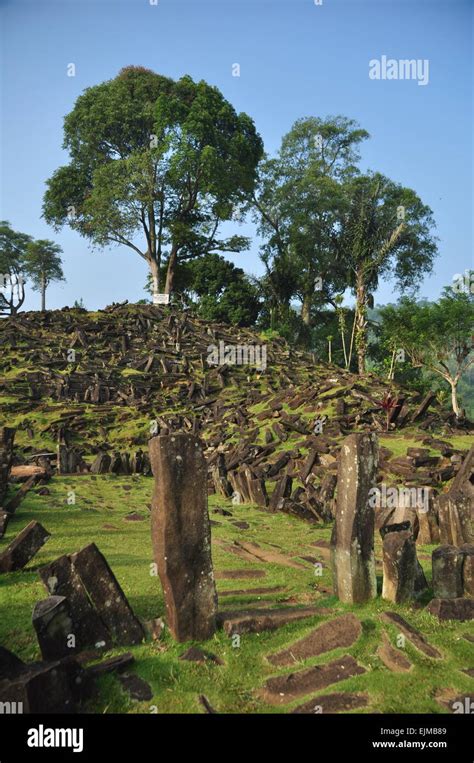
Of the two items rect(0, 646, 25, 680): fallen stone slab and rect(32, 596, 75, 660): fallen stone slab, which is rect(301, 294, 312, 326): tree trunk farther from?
rect(0, 646, 25, 680): fallen stone slab

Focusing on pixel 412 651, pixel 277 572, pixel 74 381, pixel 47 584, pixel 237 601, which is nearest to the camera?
pixel 412 651

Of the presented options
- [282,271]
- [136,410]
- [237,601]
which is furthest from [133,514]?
[282,271]

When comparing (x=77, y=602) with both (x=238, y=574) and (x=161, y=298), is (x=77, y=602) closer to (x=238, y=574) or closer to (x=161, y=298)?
(x=238, y=574)

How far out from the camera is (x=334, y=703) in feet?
15.5

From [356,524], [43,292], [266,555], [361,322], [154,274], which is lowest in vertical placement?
[266,555]

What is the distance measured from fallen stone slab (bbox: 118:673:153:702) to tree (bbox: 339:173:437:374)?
40003 mm

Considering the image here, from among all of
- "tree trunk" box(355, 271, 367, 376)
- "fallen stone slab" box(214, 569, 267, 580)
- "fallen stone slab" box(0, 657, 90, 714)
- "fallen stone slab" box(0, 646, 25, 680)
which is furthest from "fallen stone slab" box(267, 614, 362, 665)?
"tree trunk" box(355, 271, 367, 376)

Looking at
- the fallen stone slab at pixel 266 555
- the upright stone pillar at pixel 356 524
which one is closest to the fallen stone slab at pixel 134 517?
the fallen stone slab at pixel 266 555

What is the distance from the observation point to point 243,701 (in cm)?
477

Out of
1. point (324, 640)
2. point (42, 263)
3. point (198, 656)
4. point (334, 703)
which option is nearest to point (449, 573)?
point (324, 640)

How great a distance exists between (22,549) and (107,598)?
2.16 meters
